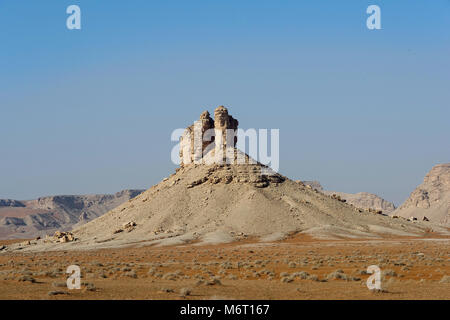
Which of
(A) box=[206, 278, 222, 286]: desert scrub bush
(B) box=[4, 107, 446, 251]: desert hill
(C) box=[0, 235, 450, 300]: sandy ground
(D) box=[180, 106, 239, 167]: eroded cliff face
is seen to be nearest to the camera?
(C) box=[0, 235, 450, 300]: sandy ground

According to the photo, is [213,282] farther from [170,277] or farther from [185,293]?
[185,293]

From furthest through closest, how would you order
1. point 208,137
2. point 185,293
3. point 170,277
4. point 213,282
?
point 208,137 → point 170,277 → point 213,282 → point 185,293

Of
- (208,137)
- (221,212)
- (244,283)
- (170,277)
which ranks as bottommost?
(221,212)

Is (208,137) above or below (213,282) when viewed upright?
above

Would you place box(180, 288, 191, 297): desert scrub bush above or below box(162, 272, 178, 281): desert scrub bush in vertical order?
above

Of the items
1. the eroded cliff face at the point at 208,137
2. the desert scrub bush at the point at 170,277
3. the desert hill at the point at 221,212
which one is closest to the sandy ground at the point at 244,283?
the desert scrub bush at the point at 170,277

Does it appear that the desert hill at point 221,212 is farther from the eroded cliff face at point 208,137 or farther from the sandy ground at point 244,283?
the sandy ground at point 244,283

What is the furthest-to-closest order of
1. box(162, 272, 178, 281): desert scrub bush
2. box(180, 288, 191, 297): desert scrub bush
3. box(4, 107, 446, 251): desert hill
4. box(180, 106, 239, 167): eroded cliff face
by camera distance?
1. box(180, 106, 239, 167): eroded cliff face
2. box(4, 107, 446, 251): desert hill
3. box(162, 272, 178, 281): desert scrub bush
4. box(180, 288, 191, 297): desert scrub bush

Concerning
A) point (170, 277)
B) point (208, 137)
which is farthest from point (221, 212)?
point (170, 277)

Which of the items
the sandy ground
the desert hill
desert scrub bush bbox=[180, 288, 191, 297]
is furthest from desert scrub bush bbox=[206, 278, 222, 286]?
the desert hill

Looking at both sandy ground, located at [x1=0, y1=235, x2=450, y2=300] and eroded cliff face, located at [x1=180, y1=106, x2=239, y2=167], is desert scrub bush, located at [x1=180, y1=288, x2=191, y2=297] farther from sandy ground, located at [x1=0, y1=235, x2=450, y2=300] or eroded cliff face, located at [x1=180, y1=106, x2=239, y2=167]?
eroded cliff face, located at [x1=180, y1=106, x2=239, y2=167]

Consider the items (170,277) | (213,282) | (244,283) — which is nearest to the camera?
(213,282)

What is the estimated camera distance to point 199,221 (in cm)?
8888
